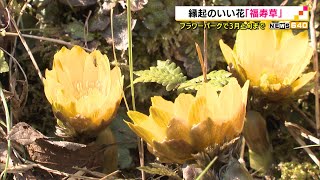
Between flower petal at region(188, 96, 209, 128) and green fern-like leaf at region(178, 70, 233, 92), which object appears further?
green fern-like leaf at region(178, 70, 233, 92)

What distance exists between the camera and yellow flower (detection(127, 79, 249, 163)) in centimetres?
125

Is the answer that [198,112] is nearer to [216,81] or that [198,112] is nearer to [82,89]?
[216,81]

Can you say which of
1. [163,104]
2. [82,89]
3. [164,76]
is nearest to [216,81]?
[164,76]

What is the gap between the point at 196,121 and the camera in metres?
1.26

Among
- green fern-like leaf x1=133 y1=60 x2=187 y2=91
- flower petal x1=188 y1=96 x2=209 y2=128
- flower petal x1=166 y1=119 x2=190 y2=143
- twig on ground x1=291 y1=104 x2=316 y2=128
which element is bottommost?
twig on ground x1=291 y1=104 x2=316 y2=128

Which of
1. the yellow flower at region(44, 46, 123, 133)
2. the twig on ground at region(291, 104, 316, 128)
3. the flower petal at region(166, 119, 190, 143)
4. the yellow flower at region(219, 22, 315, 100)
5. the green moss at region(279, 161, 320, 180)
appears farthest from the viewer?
the twig on ground at region(291, 104, 316, 128)

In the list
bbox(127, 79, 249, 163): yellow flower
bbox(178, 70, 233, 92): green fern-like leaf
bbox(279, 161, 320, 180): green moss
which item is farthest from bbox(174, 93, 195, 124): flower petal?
bbox(279, 161, 320, 180): green moss

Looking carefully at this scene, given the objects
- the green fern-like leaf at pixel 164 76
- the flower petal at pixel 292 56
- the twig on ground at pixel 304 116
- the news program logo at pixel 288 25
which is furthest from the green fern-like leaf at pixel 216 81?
the twig on ground at pixel 304 116

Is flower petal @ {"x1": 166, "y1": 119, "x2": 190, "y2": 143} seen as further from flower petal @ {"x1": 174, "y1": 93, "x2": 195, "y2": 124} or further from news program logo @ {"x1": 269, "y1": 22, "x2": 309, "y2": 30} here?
news program logo @ {"x1": 269, "y1": 22, "x2": 309, "y2": 30}

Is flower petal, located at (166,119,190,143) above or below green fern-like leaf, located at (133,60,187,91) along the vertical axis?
below

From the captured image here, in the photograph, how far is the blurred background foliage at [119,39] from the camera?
1.82 metres

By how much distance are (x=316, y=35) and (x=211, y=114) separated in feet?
2.43

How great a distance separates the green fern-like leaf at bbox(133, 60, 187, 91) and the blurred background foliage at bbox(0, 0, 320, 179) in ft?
0.71

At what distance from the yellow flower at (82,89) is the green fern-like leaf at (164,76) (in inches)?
3.1
